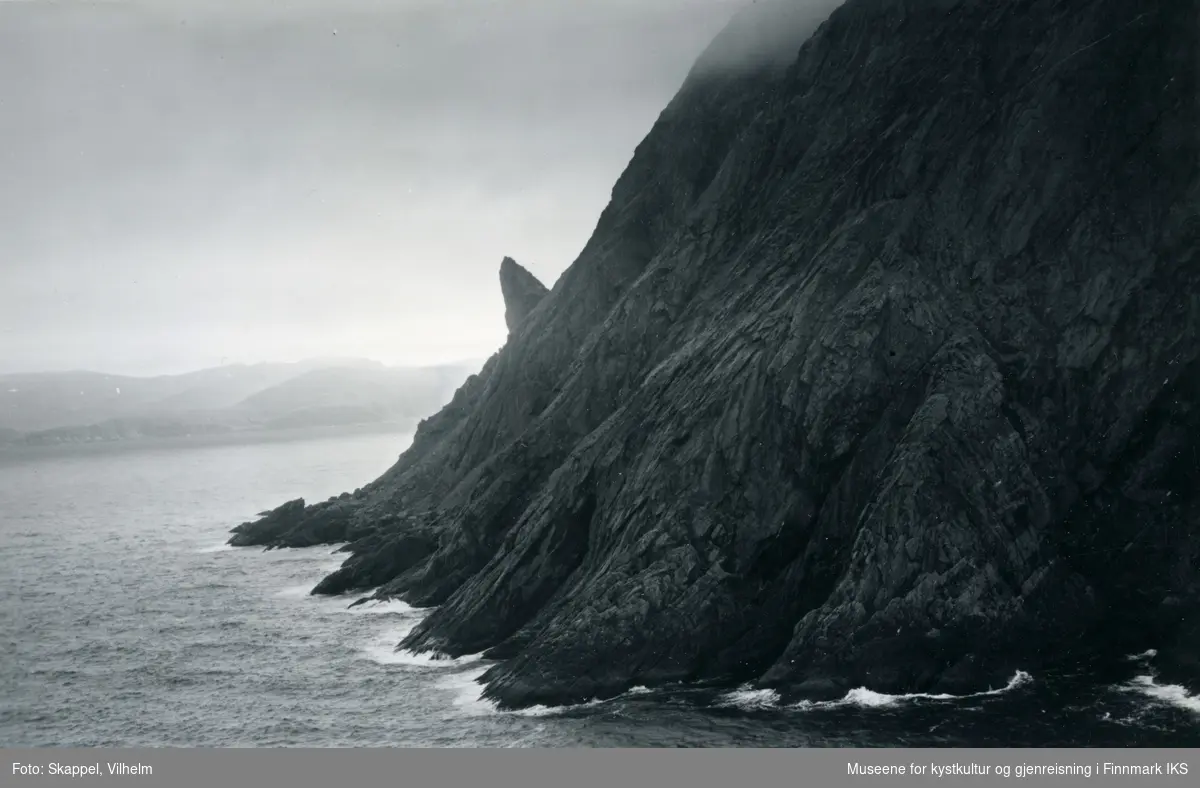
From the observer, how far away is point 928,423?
42.8 m

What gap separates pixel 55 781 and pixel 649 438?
32238 mm

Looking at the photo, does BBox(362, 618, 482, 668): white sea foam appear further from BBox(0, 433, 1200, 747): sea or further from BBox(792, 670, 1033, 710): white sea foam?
BBox(792, 670, 1033, 710): white sea foam

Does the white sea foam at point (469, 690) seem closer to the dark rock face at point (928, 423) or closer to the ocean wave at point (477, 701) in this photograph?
the ocean wave at point (477, 701)

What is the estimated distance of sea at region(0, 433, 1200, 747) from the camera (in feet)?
113

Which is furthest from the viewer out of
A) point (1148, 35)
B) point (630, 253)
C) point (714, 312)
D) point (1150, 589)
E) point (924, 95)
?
point (630, 253)

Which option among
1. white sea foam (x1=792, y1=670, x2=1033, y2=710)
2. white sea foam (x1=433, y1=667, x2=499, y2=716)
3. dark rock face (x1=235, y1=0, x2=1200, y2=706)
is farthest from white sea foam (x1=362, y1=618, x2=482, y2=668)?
white sea foam (x1=792, y1=670, x2=1033, y2=710)

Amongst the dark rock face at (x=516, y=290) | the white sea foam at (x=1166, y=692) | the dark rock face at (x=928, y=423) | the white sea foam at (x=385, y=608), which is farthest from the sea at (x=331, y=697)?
the dark rock face at (x=516, y=290)

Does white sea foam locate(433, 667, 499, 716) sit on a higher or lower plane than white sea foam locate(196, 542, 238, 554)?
lower

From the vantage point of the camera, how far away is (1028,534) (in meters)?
41.9

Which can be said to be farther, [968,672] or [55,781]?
[968,672]

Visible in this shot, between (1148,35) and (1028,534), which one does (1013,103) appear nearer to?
(1148,35)

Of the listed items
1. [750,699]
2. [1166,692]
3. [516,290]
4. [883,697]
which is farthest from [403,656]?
[516,290]

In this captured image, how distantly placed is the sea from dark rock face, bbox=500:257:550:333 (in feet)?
136

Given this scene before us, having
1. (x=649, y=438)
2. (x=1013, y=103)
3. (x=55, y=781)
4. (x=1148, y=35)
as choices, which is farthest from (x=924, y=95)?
(x=55, y=781)
